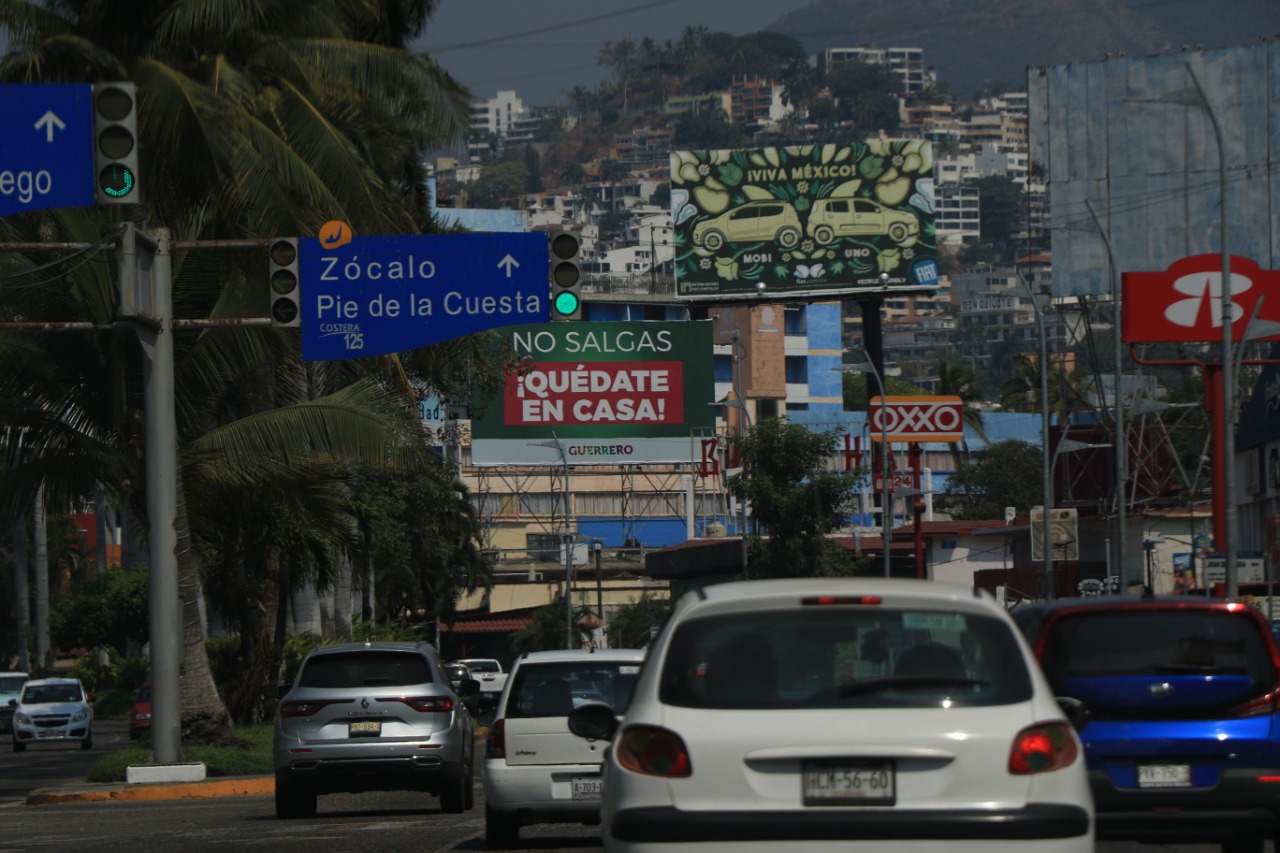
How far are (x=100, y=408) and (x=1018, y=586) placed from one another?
137 ft

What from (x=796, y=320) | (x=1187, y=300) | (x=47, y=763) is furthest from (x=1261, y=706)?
(x=796, y=320)

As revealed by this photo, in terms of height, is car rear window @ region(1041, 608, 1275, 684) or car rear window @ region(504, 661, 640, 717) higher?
car rear window @ region(1041, 608, 1275, 684)

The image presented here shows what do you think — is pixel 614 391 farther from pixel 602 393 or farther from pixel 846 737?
pixel 846 737

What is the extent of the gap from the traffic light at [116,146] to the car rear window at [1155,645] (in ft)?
36.3

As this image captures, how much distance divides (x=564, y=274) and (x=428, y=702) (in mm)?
5497

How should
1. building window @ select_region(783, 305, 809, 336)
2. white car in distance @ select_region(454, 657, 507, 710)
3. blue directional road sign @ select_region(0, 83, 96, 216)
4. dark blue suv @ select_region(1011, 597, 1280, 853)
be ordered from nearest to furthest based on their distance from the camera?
dark blue suv @ select_region(1011, 597, 1280, 853) < blue directional road sign @ select_region(0, 83, 96, 216) < white car in distance @ select_region(454, 657, 507, 710) < building window @ select_region(783, 305, 809, 336)

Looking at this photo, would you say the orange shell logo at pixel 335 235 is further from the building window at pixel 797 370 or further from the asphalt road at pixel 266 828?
→ the building window at pixel 797 370

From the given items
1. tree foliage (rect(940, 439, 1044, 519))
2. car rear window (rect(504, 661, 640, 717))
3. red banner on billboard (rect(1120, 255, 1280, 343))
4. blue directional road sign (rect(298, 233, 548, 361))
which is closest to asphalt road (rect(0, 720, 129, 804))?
car rear window (rect(504, 661, 640, 717))

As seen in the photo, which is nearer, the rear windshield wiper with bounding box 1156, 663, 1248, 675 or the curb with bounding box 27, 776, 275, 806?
the rear windshield wiper with bounding box 1156, 663, 1248, 675

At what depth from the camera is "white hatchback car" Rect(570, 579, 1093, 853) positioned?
7.95 m

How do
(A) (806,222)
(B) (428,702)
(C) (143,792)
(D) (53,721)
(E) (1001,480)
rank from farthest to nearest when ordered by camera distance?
(E) (1001,480)
(A) (806,222)
(D) (53,721)
(C) (143,792)
(B) (428,702)

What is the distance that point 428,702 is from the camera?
18484 millimetres

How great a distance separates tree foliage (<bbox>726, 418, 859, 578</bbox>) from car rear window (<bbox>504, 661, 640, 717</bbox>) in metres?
51.7

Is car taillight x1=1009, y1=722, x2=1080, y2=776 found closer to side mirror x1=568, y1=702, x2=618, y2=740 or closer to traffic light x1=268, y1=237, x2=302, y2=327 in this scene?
side mirror x1=568, y1=702, x2=618, y2=740
